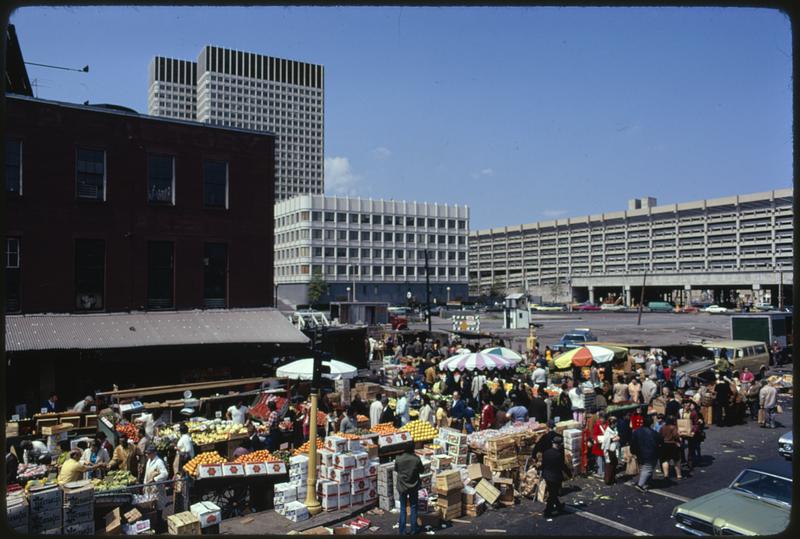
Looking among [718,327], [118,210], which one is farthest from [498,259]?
[118,210]

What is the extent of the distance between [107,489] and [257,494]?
311 centimetres

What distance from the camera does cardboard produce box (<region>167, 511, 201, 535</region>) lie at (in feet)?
35.8

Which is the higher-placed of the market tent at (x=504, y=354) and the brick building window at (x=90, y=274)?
the brick building window at (x=90, y=274)

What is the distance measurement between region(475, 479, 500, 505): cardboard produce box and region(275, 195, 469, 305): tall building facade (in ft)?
271

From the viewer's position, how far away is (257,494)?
13273 mm

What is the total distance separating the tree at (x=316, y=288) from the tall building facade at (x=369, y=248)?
59.3 inches

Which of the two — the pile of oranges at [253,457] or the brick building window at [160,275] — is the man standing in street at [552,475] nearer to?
the pile of oranges at [253,457]

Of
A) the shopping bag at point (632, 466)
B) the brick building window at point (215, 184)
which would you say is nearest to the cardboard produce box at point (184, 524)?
the shopping bag at point (632, 466)

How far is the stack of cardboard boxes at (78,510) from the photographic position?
10.8 m

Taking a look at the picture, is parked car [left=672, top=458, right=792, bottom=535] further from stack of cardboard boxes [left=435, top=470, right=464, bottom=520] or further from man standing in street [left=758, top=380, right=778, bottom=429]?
man standing in street [left=758, top=380, right=778, bottom=429]

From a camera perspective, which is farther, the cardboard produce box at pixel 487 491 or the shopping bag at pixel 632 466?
the shopping bag at pixel 632 466

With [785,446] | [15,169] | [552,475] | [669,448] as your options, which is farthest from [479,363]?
[15,169]

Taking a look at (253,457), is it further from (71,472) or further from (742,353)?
(742,353)

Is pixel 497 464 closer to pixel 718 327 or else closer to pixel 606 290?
pixel 718 327
